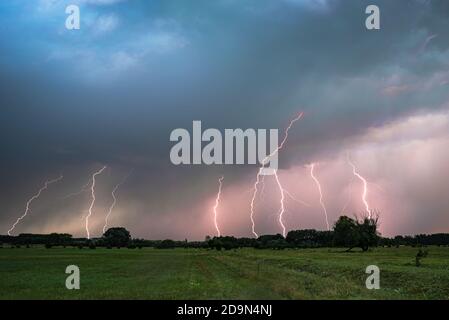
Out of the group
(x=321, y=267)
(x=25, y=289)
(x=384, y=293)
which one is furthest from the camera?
(x=321, y=267)

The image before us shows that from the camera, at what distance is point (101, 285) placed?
125ft

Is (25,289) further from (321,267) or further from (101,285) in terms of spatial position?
(321,267)

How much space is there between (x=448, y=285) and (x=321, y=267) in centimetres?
2050
